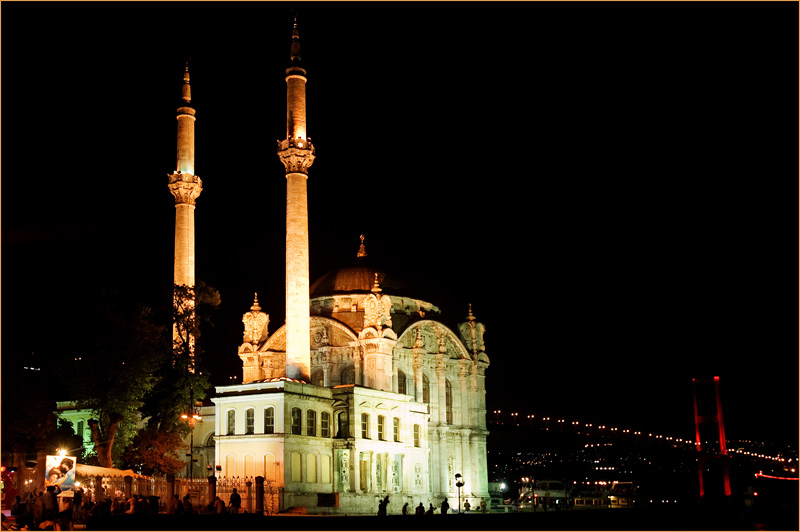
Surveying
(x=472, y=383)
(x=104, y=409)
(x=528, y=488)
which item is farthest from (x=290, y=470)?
(x=528, y=488)

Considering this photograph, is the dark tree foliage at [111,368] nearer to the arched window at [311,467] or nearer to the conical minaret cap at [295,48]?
the arched window at [311,467]

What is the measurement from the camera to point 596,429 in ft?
291

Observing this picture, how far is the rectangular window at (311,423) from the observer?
48.8 meters

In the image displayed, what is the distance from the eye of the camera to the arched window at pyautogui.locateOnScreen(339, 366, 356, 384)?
59362 mm

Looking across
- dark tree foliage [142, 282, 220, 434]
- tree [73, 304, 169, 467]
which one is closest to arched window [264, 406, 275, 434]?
dark tree foliage [142, 282, 220, 434]

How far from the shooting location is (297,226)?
5212 centimetres

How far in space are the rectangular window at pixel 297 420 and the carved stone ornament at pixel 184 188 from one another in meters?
15.8

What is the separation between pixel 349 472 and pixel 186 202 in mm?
18683

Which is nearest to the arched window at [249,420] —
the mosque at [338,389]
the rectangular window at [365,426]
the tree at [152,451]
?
the mosque at [338,389]

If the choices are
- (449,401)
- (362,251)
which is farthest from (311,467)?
(362,251)

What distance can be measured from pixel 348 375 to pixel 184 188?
14938 millimetres

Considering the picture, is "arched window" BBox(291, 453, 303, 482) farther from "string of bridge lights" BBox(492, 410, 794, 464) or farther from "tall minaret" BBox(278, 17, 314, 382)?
"string of bridge lights" BBox(492, 410, 794, 464)

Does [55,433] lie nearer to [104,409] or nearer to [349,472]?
[104,409]

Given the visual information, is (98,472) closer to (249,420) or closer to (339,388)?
(249,420)
